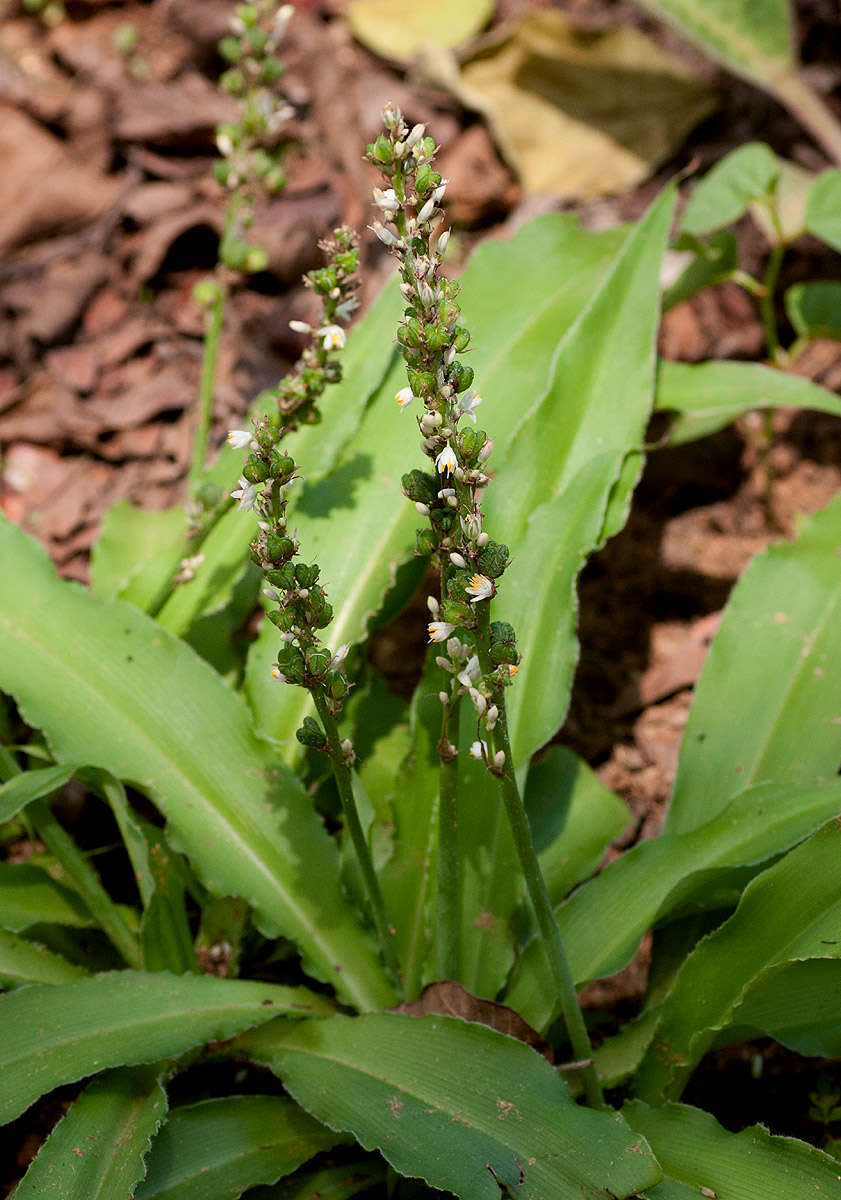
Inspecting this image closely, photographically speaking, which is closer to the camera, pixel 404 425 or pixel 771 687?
pixel 771 687

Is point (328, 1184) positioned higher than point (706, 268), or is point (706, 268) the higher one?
point (706, 268)

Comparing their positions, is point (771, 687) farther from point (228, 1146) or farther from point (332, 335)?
point (228, 1146)

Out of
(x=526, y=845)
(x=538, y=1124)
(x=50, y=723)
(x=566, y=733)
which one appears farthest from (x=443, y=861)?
(x=566, y=733)

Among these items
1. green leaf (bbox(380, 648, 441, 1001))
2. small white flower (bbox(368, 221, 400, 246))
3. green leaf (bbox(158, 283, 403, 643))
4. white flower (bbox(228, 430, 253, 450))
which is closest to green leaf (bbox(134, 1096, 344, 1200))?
green leaf (bbox(380, 648, 441, 1001))

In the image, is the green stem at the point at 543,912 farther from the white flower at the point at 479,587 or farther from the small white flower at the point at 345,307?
the small white flower at the point at 345,307

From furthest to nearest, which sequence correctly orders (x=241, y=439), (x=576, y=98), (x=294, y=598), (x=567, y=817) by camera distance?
(x=576, y=98) → (x=567, y=817) → (x=241, y=439) → (x=294, y=598)

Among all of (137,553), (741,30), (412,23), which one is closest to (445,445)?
(137,553)
